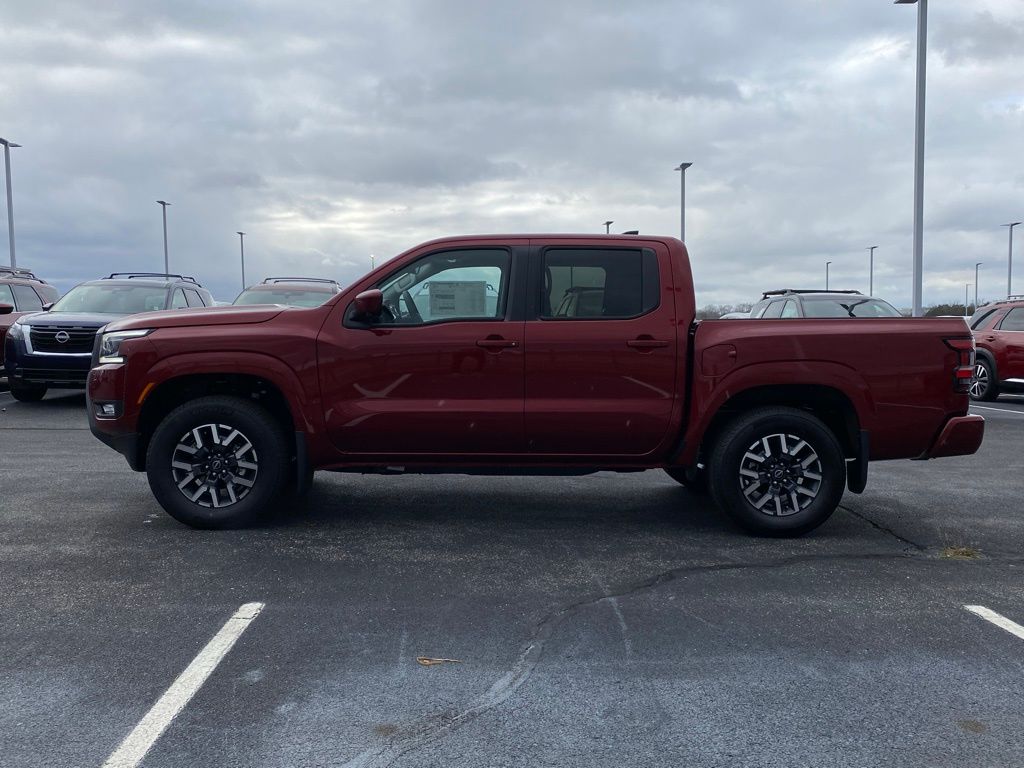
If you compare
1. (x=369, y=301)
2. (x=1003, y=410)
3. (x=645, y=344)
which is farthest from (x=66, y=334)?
(x=1003, y=410)

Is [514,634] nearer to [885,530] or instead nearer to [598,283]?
[598,283]

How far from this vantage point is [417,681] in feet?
12.0

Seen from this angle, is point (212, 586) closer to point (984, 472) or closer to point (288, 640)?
point (288, 640)

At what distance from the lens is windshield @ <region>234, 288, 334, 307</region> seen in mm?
14234

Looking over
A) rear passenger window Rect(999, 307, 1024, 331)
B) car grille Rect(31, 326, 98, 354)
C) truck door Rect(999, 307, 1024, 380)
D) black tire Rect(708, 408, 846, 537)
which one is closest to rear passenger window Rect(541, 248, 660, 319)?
black tire Rect(708, 408, 846, 537)

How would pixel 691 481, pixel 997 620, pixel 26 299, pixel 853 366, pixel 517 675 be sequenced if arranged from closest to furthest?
1. pixel 517 675
2. pixel 997 620
3. pixel 853 366
4. pixel 691 481
5. pixel 26 299

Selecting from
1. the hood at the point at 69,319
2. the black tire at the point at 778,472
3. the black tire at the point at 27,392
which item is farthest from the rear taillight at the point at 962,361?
the black tire at the point at 27,392

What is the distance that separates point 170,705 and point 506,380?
305 cm

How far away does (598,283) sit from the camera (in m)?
6.15

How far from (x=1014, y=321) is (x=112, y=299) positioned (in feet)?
46.3

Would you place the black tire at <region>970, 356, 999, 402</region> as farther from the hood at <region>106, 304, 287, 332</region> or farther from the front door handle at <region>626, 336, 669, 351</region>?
the hood at <region>106, 304, 287, 332</region>

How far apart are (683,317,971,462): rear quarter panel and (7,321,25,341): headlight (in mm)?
10632

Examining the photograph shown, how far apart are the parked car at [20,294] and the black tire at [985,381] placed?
50.3ft

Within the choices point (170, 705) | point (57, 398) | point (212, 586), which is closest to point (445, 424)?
point (212, 586)
